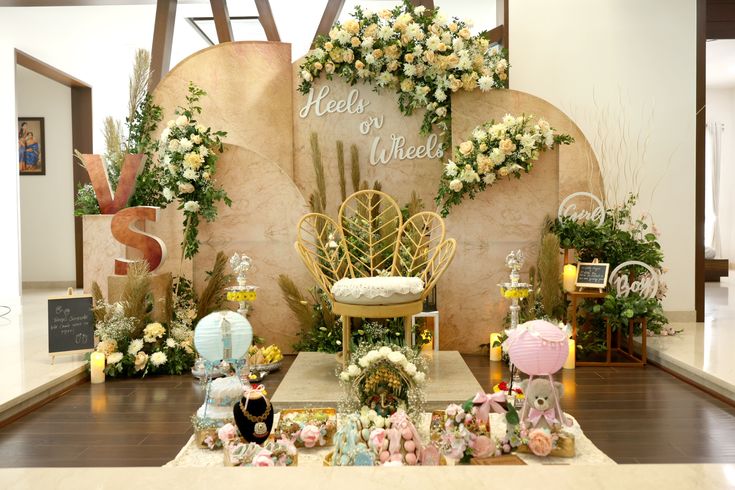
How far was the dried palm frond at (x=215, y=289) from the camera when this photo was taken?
554cm

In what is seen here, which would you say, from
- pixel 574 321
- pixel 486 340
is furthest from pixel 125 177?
pixel 574 321

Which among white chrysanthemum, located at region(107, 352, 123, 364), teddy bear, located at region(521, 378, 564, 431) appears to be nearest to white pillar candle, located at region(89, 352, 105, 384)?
white chrysanthemum, located at region(107, 352, 123, 364)

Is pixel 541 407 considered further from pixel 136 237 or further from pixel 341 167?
pixel 136 237

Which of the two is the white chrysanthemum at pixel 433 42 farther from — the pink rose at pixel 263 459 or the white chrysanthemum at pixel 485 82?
the pink rose at pixel 263 459

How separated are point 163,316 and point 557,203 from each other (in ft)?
10.9

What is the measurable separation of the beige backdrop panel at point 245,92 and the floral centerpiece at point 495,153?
157 cm

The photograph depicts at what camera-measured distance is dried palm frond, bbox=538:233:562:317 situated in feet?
17.1

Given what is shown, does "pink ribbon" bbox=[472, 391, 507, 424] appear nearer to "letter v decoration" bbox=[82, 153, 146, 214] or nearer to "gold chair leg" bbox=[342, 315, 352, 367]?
"gold chair leg" bbox=[342, 315, 352, 367]

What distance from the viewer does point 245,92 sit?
600cm

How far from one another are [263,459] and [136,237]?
321 cm

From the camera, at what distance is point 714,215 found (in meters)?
12.0

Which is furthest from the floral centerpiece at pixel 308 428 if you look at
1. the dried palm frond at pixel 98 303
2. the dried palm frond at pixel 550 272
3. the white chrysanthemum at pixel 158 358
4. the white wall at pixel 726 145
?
the white wall at pixel 726 145

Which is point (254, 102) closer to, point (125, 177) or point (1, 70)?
point (125, 177)

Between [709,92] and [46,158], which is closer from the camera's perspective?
[46,158]
